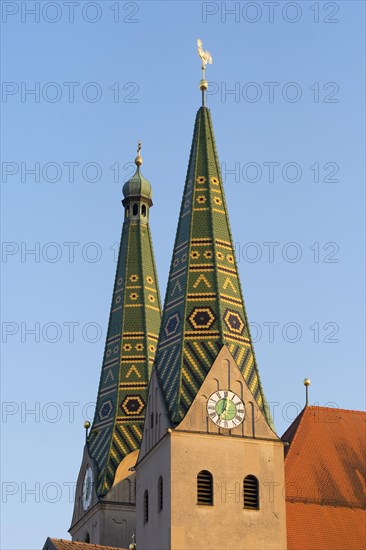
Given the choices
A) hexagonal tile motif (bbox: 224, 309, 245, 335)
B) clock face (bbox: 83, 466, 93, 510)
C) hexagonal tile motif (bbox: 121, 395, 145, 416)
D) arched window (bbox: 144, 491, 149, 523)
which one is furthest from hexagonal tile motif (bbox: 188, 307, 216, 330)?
clock face (bbox: 83, 466, 93, 510)

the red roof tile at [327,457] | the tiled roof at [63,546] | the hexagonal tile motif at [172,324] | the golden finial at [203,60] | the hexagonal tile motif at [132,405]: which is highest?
the golden finial at [203,60]

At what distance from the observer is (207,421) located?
Result: 42.6 meters

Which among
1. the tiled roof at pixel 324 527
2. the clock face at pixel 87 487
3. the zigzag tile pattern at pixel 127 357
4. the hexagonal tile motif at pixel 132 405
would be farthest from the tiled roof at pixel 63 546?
the hexagonal tile motif at pixel 132 405

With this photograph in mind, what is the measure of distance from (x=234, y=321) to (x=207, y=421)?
3.62 meters

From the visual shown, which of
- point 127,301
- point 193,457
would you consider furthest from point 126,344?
point 193,457

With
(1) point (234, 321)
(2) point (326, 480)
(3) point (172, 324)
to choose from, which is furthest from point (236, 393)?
(2) point (326, 480)

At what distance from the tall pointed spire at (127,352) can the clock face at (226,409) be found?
293 inches

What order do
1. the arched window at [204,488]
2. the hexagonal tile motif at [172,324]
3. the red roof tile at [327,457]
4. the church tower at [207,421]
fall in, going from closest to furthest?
the church tower at [207,421], the arched window at [204,488], the red roof tile at [327,457], the hexagonal tile motif at [172,324]

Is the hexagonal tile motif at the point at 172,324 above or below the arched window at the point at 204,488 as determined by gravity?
above

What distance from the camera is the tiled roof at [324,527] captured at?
42906mm

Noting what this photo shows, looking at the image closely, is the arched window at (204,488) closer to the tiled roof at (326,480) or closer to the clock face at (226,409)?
the clock face at (226,409)

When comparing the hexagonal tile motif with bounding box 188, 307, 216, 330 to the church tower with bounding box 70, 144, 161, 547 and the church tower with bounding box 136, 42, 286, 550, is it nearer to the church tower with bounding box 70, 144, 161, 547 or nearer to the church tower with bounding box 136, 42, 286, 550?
the church tower with bounding box 136, 42, 286, 550

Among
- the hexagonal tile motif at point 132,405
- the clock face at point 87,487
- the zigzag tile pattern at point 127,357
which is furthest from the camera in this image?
the hexagonal tile motif at point 132,405

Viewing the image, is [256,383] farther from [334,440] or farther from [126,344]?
[126,344]
